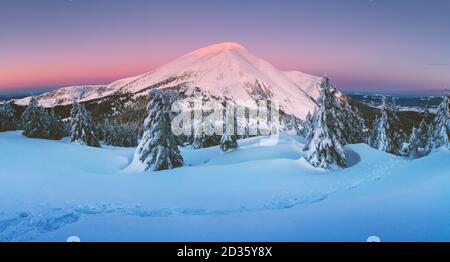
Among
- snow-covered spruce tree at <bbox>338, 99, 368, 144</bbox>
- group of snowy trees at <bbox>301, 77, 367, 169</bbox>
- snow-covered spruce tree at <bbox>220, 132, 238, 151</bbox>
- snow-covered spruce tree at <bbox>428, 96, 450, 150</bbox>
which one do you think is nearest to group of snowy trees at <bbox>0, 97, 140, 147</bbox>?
snow-covered spruce tree at <bbox>220, 132, 238, 151</bbox>

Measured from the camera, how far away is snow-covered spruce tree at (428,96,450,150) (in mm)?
38594

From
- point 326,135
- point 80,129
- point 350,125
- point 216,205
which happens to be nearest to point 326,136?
point 326,135

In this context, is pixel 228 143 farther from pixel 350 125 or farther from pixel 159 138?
pixel 350 125

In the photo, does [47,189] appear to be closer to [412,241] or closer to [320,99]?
[412,241]

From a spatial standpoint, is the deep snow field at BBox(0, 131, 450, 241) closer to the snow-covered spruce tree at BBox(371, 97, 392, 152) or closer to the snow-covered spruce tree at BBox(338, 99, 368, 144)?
the snow-covered spruce tree at BBox(338, 99, 368, 144)

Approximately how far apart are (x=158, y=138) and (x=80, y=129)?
24350 millimetres

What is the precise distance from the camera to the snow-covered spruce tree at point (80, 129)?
4678 cm

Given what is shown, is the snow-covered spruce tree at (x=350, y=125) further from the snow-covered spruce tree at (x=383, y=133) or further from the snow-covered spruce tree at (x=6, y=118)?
the snow-covered spruce tree at (x=6, y=118)

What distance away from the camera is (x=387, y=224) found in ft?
20.6

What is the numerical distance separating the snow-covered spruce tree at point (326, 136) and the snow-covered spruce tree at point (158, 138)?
8977 mm

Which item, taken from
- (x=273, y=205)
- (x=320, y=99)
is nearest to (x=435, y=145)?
(x=320, y=99)

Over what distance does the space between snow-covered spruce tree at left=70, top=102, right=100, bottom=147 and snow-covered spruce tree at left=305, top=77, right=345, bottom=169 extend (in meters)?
30.3

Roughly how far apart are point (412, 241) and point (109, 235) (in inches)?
175

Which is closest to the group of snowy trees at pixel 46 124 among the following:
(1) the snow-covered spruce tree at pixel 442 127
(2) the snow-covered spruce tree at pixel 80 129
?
(2) the snow-covered spruce tree at pixel 80 129
